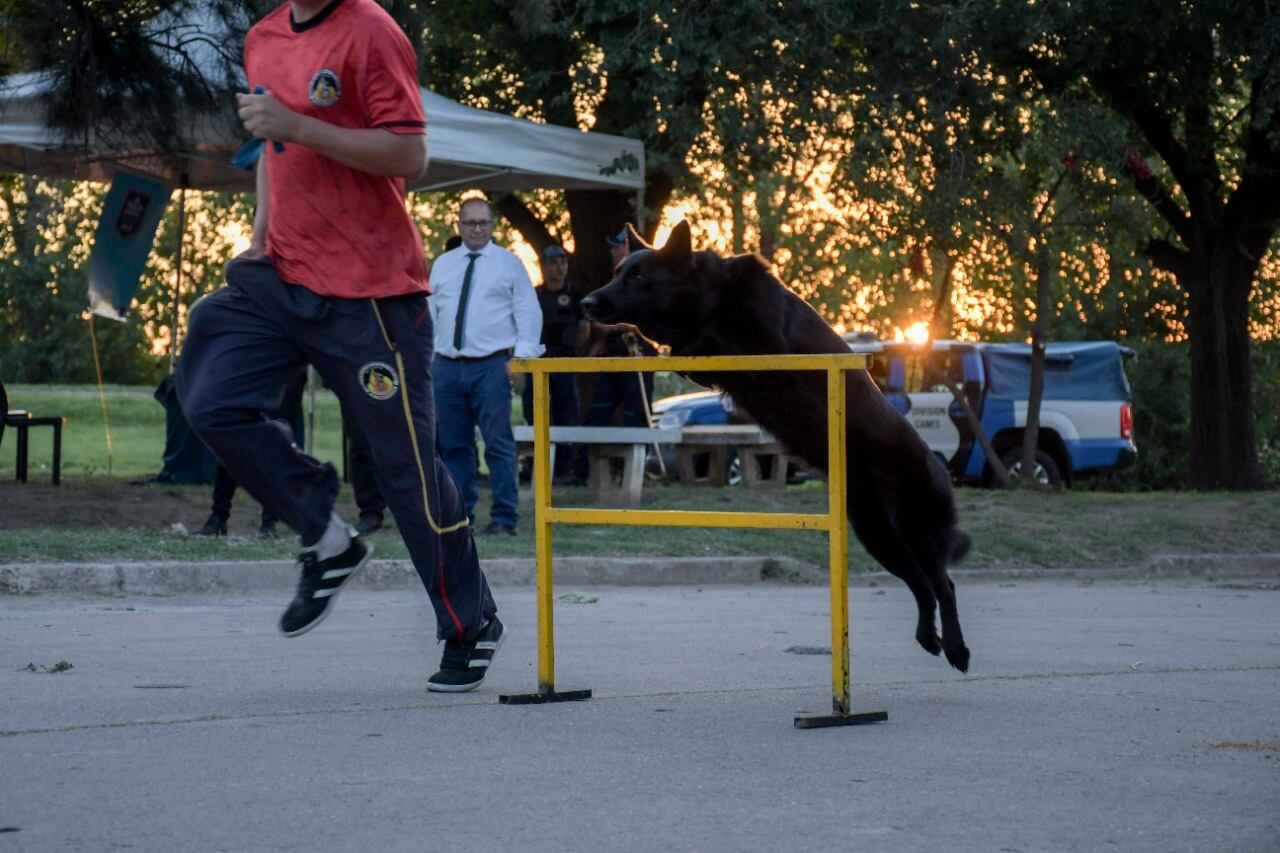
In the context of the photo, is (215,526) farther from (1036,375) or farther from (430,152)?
(1036,375)

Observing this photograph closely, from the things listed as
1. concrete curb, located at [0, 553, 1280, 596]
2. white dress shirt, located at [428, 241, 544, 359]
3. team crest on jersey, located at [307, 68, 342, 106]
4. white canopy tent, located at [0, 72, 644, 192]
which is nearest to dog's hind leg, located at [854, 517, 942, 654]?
team crest on jersey, located at [307, 68, 342, 106]

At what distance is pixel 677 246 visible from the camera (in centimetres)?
593

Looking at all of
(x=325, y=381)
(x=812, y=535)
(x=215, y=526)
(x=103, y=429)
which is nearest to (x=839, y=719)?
(x=325, y=381)

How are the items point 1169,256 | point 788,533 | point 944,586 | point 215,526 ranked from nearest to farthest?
point 944,586 → point 215,526 → point 788,533 → point 1169,256

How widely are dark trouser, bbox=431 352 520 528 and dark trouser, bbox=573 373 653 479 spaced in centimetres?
474

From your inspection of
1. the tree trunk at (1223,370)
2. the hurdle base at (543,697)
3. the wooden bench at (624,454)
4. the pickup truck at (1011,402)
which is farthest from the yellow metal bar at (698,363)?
the pickup truck at (1011,402)

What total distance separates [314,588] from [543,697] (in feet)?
2.37

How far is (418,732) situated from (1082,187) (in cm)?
1642

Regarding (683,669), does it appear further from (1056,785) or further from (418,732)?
(1056,785)

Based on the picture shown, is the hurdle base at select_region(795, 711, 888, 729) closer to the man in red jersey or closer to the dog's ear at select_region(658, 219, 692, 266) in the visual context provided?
the man in red jersey

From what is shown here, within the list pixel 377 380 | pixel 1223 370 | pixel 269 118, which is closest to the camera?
pixel 269 118

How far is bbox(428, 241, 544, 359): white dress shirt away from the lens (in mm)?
11367

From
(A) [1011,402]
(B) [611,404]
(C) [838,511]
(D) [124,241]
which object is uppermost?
(D) [124,241]

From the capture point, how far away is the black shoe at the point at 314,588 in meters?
4.97
